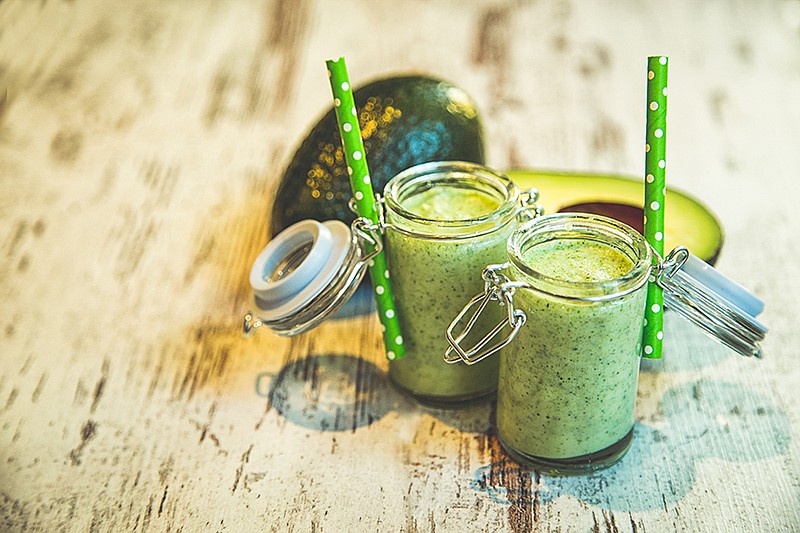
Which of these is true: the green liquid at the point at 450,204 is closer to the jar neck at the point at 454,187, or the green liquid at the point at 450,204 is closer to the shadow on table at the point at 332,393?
the jar neck at the point at 454,187

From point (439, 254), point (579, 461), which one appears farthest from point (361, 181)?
point (579, 461)

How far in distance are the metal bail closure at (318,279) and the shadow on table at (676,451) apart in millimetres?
225

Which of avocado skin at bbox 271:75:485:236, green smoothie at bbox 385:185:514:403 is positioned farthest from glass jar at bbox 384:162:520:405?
avocado skin at bbox 271:75:485:236

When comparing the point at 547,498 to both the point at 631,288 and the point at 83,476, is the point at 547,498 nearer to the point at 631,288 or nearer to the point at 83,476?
the point at 631,288

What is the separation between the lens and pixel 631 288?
0.73 meters

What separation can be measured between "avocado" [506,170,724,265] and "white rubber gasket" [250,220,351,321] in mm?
309

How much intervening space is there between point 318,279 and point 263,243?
40 cm

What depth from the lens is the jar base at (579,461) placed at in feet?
2.67

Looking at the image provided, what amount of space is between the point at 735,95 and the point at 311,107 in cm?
79

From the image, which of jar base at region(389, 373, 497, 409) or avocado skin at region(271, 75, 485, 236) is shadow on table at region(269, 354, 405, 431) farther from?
avocado skin at region(271, 75, 485, 236)

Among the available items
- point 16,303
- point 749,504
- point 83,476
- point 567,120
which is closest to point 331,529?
point 83,476

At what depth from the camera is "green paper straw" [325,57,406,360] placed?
792 millimetres

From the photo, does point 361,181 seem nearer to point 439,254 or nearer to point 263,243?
point 439,254

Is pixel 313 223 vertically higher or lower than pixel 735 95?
higher
